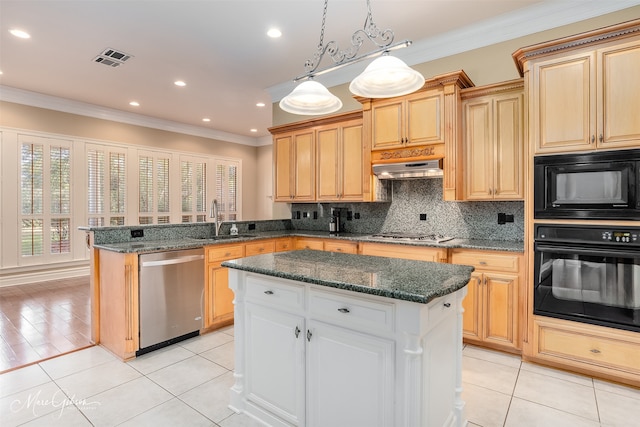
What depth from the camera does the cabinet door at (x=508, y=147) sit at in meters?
3.08

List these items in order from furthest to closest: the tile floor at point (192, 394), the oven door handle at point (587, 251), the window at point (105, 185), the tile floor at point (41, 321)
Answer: the window at point (105, 185) < the tile floor at point (41, 321) < the oven door handle at point (587, 251) < the tile floor at point (192, 394)

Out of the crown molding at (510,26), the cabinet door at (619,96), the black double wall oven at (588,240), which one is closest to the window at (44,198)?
the crown molding at (510,26)

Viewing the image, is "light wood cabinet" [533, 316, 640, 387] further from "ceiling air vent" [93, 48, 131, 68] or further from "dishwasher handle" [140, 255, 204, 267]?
"ceiling air vent" [93, 48, 131, 68]

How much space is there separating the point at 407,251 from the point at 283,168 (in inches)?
92.4

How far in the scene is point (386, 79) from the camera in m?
2.04

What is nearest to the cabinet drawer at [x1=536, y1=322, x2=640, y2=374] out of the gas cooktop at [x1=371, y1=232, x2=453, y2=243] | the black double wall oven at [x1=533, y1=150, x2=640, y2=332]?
the black double wall oven at [x1=533, y1=150, x2=640, y2=332]

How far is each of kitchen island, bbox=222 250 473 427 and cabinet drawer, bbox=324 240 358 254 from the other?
1.63 metres

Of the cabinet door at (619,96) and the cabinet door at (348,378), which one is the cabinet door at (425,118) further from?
the cabinet door at (348,378)

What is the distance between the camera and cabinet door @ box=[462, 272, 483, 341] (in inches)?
119

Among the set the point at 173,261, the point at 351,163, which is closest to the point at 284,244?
the point at 351,163

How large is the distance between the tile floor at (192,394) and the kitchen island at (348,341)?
13.5 inches

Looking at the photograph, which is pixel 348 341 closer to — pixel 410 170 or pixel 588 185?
pixel 588 185

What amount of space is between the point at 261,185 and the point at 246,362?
285 inches

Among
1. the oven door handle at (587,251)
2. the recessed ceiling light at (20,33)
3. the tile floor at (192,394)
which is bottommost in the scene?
the tile floor at (192,394)
